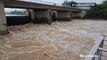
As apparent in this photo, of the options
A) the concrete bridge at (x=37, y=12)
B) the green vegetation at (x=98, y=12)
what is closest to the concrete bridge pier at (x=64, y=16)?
the concrete bridge at (x=37, y=12)

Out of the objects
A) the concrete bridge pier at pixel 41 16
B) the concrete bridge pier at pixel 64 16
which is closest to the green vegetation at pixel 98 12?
the concrete bridge pier at pixel 64 16

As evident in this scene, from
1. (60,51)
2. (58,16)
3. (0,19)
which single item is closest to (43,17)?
(58,16)

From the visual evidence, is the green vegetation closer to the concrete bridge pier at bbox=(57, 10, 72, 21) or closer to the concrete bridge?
the concrete bridge

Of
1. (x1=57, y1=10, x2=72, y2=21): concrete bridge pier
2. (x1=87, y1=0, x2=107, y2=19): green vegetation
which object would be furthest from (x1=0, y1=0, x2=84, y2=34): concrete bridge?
(x1=87, y1=0, x2=107, y2=19): green vegetation

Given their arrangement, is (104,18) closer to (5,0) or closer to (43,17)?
(43,17)

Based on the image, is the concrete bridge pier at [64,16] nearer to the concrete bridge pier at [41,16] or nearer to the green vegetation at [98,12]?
the concrete bridge pier at [41,16]

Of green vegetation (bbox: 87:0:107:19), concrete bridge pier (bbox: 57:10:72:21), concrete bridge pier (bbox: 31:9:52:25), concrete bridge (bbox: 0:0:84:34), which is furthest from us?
green vegetation (bbox: 87:0:107:19)

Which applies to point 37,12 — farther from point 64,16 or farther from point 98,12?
point 98,12

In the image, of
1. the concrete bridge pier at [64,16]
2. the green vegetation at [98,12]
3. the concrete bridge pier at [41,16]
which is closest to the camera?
the concrete bridge pier at [41,16]

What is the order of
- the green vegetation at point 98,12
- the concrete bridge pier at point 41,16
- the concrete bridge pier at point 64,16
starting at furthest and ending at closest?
the green vegetation at point 98,12
the concrete bridge pier at point 64,16
the concrete bridge pier at point 41,16

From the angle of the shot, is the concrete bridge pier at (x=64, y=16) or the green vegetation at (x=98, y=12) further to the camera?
the green vegetation at (x=98, y=12)

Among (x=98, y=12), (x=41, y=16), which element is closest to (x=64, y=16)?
(x=41, y=16)

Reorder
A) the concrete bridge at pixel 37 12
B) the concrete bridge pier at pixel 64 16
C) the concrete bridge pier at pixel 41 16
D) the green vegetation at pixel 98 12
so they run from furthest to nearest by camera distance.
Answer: the green vegetation at pixel 98 12
the concrete bridge pier at pixel 64 16
the concrete bridge pier at pixel 41 16
the concrete bridge at pixel 37 12

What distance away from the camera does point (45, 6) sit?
85.5ft
